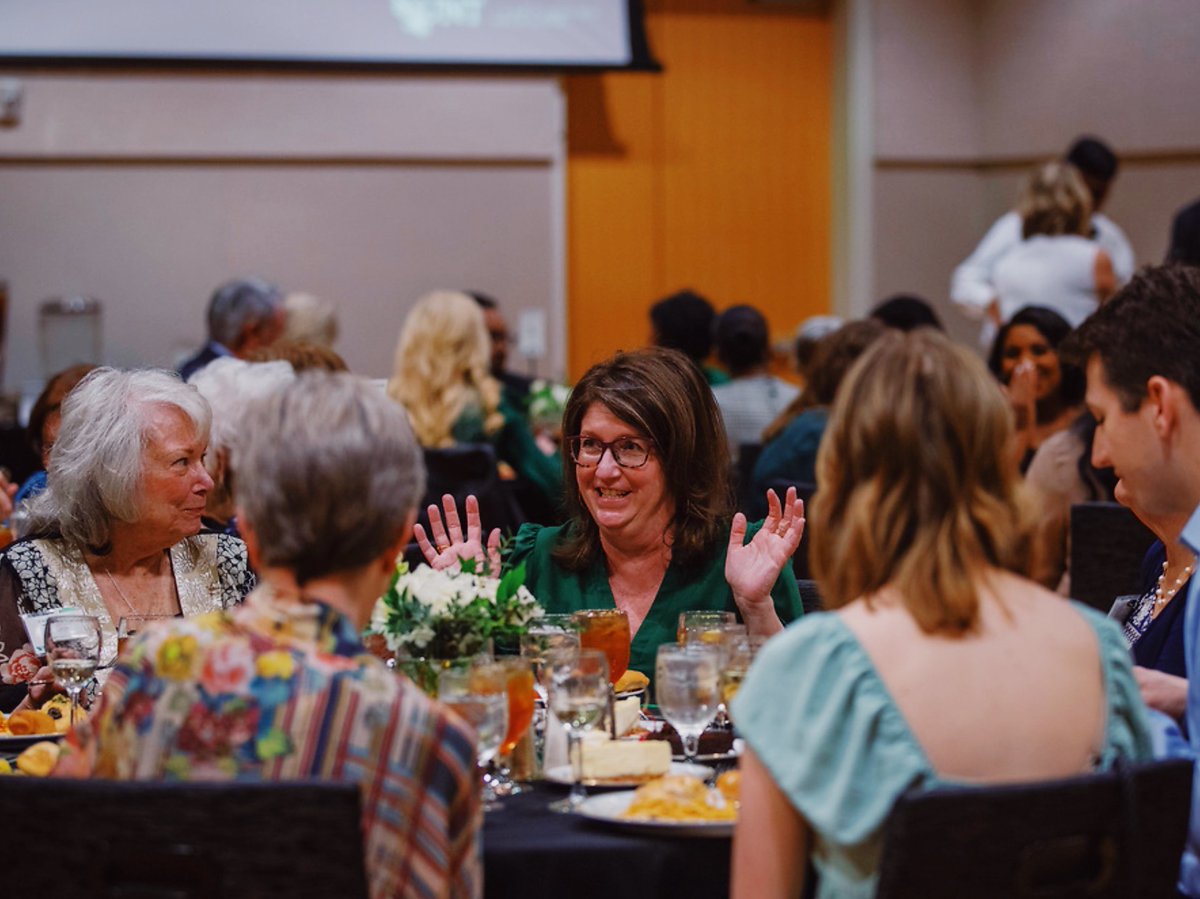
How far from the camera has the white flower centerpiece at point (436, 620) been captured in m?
2.17

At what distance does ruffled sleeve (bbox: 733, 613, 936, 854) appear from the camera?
166 cm

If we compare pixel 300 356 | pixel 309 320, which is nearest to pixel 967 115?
pixel 309 320

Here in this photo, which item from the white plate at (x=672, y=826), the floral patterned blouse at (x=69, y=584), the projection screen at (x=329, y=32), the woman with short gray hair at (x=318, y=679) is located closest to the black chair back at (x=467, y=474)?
the floral patterned blouse at (x=69, y=584)

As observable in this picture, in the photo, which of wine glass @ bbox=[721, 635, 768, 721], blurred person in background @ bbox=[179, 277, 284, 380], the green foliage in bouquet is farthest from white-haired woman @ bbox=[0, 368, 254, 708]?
blurred person in background @ bbox=[179, 277, 284, 380]

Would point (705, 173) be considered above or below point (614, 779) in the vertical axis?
above

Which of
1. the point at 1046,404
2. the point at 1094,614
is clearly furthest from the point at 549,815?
the point at 1046,404

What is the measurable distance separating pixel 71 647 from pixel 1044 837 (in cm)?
150

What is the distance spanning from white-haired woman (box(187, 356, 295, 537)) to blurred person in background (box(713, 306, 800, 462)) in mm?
2618

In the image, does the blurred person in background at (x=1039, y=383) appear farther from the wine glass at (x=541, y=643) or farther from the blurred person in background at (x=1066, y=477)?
the wine glass at (x=541, y=643)

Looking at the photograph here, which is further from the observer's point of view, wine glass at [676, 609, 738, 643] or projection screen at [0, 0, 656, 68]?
projection screen at [0, 0, 656, 68]

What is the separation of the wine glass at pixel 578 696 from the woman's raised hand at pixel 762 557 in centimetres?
80

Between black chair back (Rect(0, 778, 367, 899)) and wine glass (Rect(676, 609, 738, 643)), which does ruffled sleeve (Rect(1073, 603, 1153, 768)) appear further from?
black chair back (Rect(0, 778, 367, 899))

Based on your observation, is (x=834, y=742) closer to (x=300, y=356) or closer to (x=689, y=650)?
(x=689, y=650)

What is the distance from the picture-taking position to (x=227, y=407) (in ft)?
12.3
